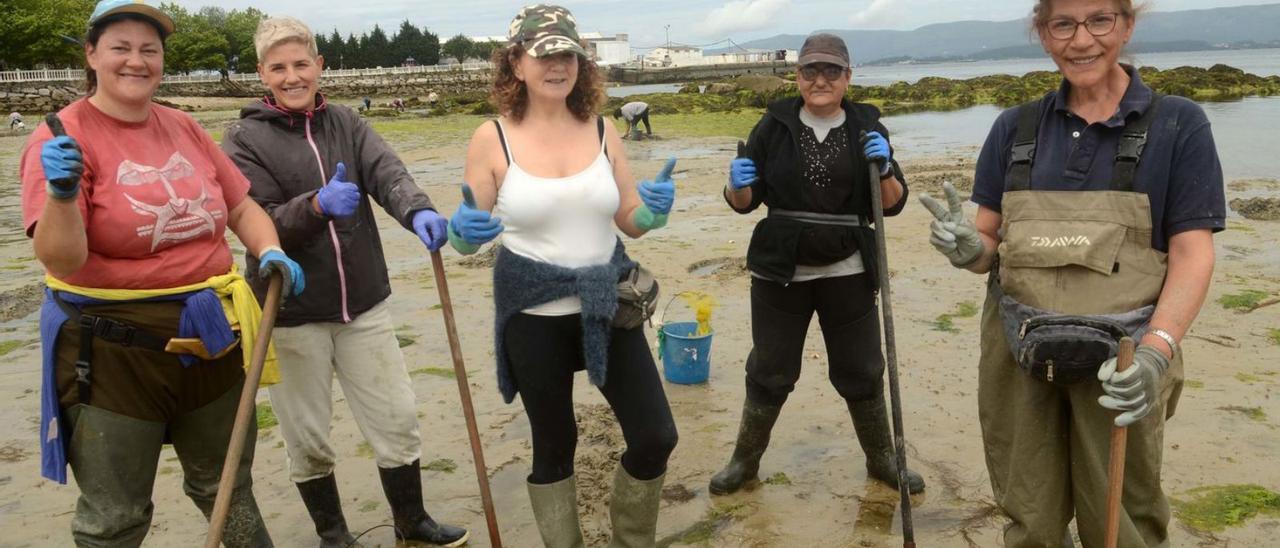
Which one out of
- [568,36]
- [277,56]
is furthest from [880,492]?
[277,56]

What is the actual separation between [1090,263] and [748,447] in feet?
7.41

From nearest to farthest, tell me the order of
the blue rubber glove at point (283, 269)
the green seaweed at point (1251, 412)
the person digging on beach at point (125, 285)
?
the person digging on beach at point (125, 285) < the blue rubber glove at point (283, 269) < the green seaweed at point (1251, 412)

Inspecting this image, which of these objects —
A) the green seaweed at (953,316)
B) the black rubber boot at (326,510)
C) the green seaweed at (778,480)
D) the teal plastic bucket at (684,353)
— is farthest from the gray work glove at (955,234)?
the green seaweed at (953,316)

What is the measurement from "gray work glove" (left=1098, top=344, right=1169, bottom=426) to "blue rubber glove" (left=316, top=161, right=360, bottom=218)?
262 cm

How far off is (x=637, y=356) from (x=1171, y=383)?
5.75ft

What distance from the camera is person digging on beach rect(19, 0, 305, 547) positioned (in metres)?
2.90

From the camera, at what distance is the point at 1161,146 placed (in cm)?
274

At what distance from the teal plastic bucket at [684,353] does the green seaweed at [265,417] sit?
2.47 meters

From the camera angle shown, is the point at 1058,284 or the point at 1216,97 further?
the point at 1216,97

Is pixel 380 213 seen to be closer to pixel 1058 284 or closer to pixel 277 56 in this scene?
pixel 277 56

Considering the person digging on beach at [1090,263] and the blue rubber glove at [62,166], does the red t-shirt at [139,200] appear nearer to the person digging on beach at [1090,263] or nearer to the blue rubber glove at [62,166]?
the blue rubber glove at [62,166]

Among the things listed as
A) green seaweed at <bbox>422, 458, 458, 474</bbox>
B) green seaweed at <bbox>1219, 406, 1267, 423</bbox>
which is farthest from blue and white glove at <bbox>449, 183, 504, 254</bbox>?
green seaweed at <bbox>1219, 406, 1267, 423</bbox>

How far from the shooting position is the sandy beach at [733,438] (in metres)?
4.36

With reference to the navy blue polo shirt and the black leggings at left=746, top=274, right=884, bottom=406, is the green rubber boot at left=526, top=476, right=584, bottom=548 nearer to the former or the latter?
the black leggings at left=746, top=274, right=884, bottom=406
